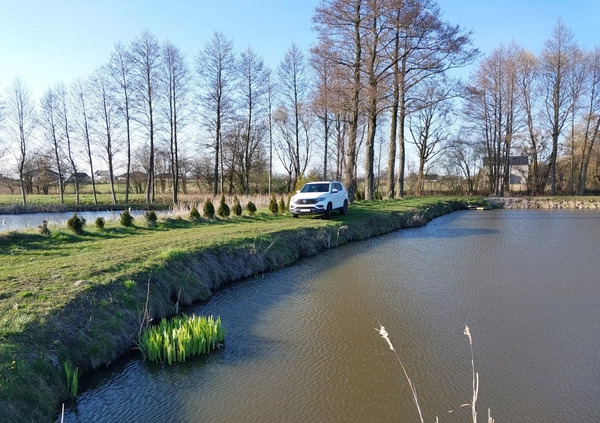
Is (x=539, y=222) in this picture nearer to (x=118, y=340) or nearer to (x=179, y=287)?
(x=179, y=287)

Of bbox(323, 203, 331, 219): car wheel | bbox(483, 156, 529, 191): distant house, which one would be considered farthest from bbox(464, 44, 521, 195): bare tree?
bbox(323, 203, 331, 219): car wheel

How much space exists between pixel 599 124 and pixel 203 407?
139 ft

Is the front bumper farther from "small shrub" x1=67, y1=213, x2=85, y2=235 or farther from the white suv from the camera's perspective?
"small shrub" x1=67, y1=213, x2=85, y2=235

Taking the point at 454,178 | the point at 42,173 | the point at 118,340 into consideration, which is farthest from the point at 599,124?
the point at 42,173

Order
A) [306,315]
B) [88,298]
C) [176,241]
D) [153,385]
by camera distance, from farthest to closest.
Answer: [176,241], [306,315], [88,298], [153,385]

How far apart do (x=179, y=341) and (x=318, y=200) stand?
1103cm

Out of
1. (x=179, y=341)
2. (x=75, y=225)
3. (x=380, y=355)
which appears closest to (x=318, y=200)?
(x=75, y=225)

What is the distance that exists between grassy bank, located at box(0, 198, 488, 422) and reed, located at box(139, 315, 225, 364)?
49 centimetres

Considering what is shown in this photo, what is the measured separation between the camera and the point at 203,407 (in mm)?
4188

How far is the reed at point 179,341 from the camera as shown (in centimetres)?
521

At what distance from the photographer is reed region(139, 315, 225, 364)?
205 inches

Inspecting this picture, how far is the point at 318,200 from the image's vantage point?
1584cm

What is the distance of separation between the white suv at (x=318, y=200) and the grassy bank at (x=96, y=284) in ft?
5.17

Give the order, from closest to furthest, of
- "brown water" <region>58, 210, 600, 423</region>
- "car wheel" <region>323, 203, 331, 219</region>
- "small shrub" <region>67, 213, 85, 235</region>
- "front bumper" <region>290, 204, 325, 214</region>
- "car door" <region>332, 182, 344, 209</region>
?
"brown water" <region>58, 210, 600, 423</region> → "small shrub" <region>67, 213, 85, 235</region> → "front bumper" <region>290, 204, 325, 214</region> → "car wheel" <region>323, 203, 331, 219</region> → "car door" <region>332, 182, 344, 209</region>
